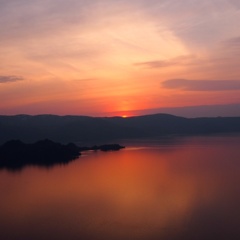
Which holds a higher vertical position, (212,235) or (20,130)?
(20,130)

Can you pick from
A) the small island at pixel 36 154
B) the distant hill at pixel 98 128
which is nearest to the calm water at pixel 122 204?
the small island at pixel 36 154

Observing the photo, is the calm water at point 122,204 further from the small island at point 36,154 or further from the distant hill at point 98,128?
the distant hill at point 98,128

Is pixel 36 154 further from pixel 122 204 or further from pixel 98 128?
pixel 98 128

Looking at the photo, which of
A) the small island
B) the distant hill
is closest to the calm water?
the small island

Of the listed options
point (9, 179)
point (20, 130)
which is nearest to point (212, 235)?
point (9, 179)

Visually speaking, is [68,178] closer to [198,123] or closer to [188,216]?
[188,216]
